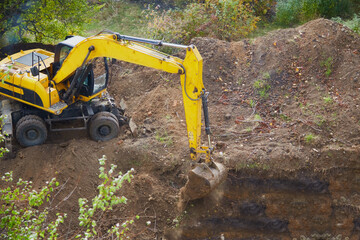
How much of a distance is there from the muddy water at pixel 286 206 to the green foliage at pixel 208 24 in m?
6.12

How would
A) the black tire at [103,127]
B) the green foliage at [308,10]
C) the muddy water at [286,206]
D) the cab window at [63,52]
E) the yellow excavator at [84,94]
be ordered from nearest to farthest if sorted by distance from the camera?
the yellow excavator at [84,94], the muddy water at [286,206], the cab window at [63,52], the black tire at [103,127], the green foliage at [308,10]

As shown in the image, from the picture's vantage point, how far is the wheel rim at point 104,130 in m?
9.98

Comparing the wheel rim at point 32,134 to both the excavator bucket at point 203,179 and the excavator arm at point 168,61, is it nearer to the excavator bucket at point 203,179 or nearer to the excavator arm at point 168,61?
the excavator arm at point 168,61

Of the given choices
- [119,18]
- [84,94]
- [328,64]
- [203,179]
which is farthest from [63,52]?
[119,18]

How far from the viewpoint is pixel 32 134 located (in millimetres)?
9719

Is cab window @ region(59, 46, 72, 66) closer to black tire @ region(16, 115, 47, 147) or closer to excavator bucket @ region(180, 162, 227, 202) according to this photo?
black tire @ region(16, 115, 47, 147)

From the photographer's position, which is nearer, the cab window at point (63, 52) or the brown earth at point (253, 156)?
the brown earth at point (253, 156)

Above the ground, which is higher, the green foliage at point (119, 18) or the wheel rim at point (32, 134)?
the green foliage at point (119, 18)

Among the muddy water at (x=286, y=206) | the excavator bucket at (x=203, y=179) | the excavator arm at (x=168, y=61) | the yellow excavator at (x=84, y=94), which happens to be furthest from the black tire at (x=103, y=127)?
the muddy water at (x=286, y=206)

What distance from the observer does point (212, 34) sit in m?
13.6

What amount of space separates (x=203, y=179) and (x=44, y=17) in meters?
7.65

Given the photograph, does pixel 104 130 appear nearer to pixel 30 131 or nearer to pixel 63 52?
pixel 30 131

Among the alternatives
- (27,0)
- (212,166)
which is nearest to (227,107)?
(212,166)

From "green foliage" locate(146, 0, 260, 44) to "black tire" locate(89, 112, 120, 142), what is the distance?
14.2ft
